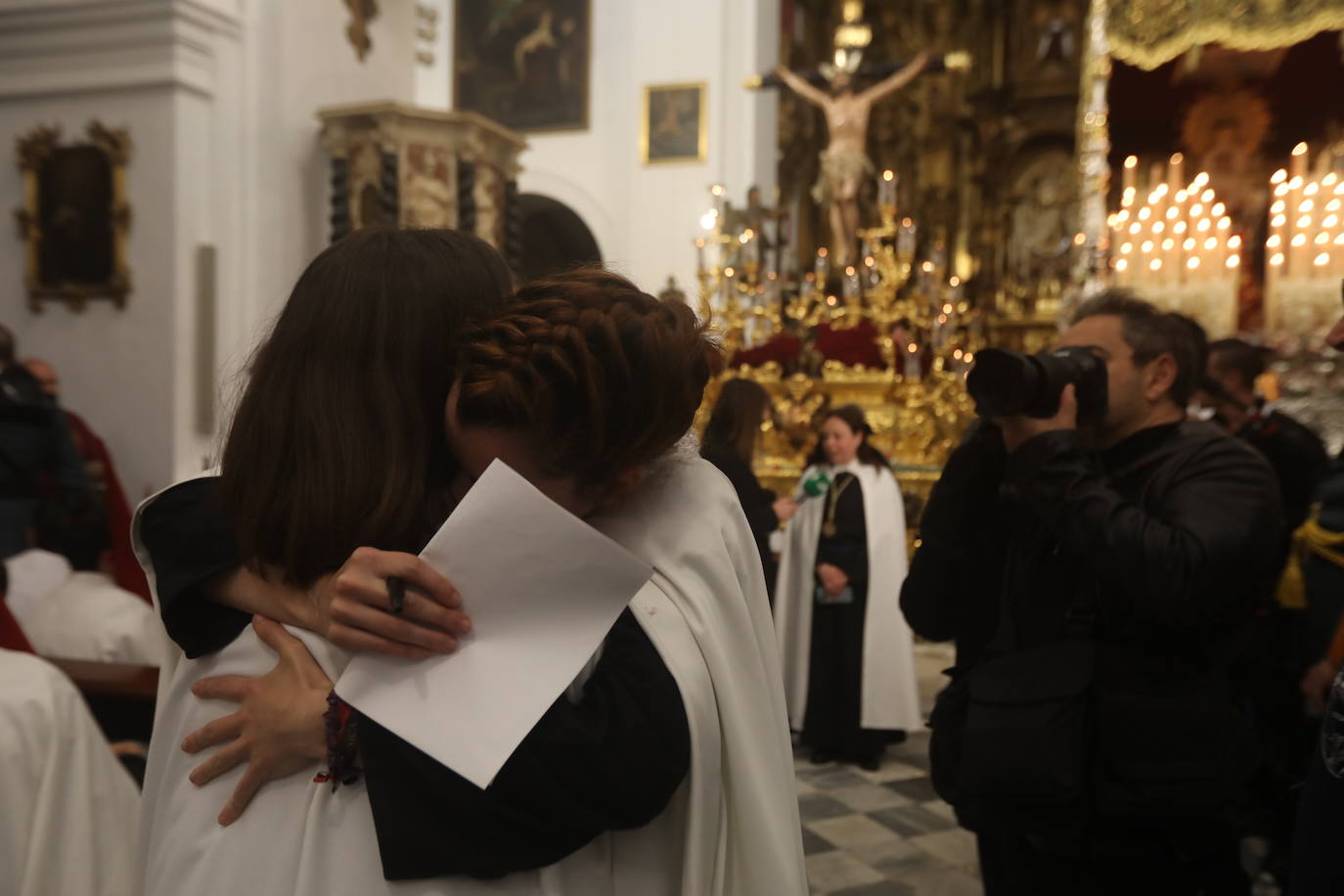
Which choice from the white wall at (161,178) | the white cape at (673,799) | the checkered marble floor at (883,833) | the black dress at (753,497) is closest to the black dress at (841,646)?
the checkered marble floor at (883,833)

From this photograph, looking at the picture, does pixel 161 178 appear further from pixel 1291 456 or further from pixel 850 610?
pixel 1291 456

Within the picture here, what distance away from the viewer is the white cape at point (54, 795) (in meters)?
1.94

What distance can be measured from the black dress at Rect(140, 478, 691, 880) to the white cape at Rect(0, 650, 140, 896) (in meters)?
1.20

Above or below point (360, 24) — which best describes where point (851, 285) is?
below

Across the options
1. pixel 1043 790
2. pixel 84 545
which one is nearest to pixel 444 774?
pixel 1043 790

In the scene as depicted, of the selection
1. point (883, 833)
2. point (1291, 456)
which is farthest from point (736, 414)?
point (1291, 456)

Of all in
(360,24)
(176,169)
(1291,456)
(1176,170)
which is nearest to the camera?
(1291,456)

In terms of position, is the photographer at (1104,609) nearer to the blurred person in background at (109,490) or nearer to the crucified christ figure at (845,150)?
the blurred person in background at (109,490)

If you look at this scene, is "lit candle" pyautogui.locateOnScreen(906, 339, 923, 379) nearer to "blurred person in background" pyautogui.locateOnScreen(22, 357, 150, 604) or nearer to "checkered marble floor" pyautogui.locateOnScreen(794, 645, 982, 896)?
"checkered marble floor" pyautogui.locateOnScreen(794, 645, 982, 896)

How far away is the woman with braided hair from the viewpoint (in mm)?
979

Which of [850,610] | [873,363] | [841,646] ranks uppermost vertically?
[873,363]

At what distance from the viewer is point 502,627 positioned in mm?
995

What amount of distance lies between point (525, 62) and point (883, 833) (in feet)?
42.9

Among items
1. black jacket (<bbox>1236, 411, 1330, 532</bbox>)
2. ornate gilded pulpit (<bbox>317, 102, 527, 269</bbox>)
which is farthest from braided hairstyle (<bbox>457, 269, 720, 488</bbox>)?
ornate gilded pulpit (<bbox>317, 102, 527, 269</bbox>)
